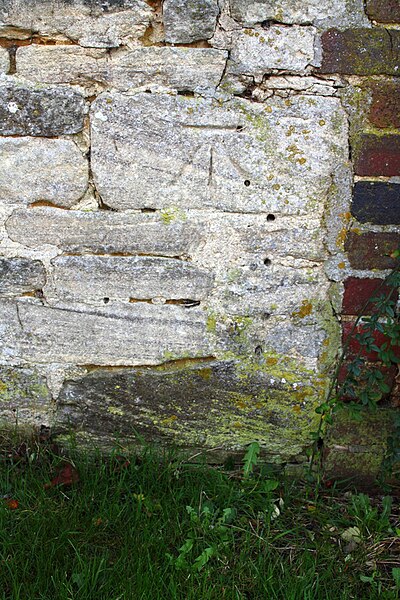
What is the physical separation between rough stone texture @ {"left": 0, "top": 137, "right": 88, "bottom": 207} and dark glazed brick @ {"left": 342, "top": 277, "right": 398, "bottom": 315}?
96cm

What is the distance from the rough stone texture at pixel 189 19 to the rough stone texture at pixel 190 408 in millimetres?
1080

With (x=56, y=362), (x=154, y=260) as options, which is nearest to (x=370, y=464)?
(x=154, y=260)

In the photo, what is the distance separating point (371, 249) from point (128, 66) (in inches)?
38.9

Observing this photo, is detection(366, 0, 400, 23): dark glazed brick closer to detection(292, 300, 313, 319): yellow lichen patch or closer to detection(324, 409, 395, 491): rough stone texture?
detection(292, 300, 313, 319): yellow lichen patch

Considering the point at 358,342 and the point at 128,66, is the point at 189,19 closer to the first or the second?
the point at 128,66

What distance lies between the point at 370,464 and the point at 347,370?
0.37 metres

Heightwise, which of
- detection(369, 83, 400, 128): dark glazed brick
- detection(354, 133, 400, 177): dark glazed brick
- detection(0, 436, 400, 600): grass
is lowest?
detection(0, 436, 400, 600): grass

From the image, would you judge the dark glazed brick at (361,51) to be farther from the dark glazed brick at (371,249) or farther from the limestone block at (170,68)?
the dark glazed brick at (371,249)

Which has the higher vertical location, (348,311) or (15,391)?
(348,311)

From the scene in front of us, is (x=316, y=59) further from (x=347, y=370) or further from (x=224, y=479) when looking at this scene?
(x=224, y=479)

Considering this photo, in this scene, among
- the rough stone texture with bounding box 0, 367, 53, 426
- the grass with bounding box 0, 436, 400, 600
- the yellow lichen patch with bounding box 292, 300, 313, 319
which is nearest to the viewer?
the grass with bounding box 0, 436, 400, 600

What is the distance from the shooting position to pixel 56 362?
2.08 m

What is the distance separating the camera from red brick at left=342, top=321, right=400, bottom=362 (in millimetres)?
1979

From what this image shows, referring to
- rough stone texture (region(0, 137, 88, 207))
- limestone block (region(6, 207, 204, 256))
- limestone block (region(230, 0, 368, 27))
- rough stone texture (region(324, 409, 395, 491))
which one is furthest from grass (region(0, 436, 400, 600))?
limestone block (region(230, 0, 368, 27))
